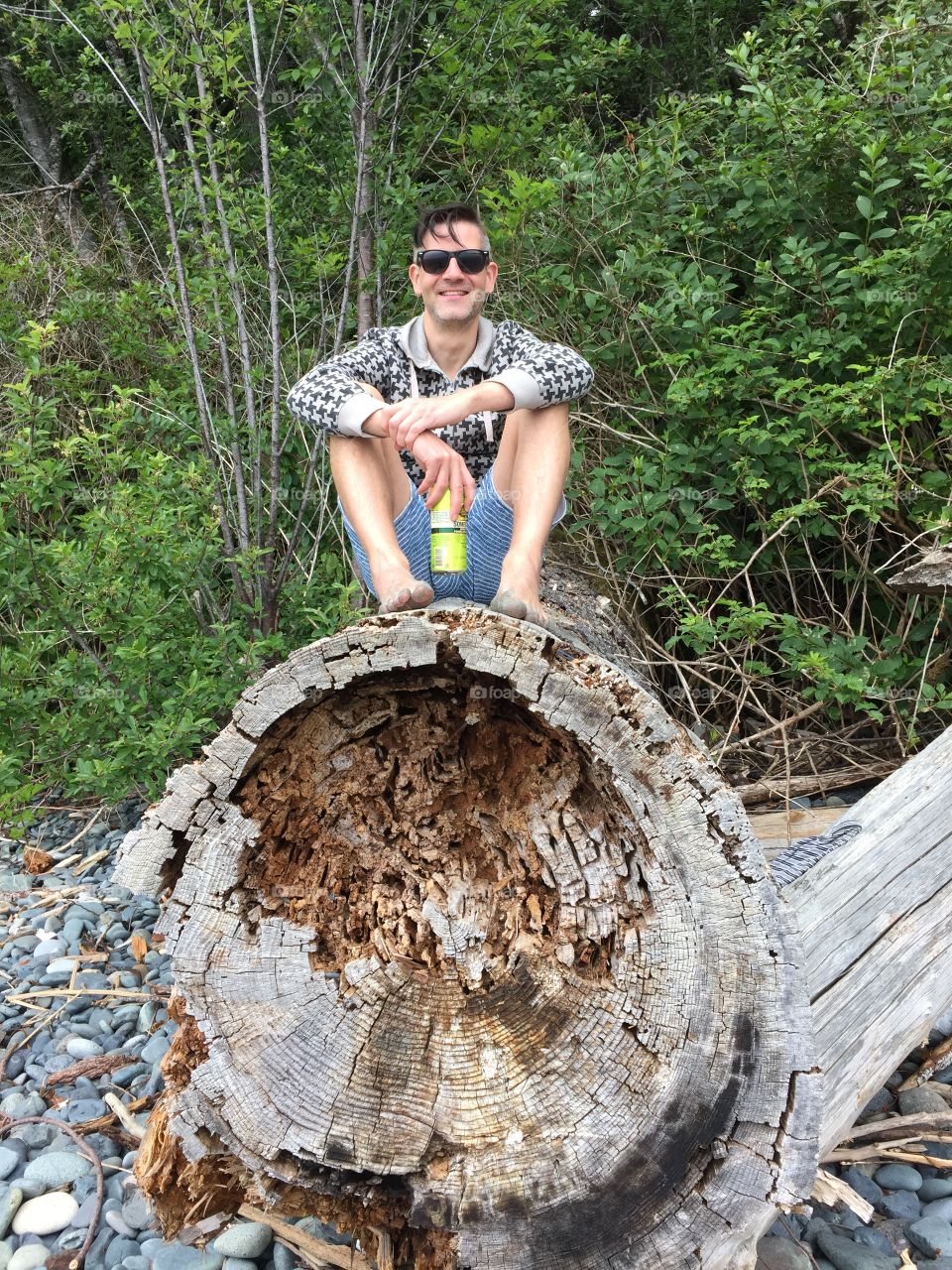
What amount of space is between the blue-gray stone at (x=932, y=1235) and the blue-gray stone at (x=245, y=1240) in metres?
1.27

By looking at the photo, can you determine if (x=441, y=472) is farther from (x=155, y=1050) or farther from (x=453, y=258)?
(x=155, y=1050)

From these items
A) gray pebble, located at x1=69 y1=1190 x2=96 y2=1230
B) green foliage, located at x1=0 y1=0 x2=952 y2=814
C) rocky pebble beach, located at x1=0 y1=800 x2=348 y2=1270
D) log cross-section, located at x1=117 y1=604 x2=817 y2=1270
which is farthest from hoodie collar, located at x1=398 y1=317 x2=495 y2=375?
gray pebble, located at x1=69 y1=1190 x2=96 y2=1230

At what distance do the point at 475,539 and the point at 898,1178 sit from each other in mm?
1834

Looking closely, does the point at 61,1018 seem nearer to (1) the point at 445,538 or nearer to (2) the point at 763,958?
(1) the point at 445,538

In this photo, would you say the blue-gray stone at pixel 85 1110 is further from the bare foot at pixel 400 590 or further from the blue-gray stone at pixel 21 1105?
the bare foot at pixel 400 590

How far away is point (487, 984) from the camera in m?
1.55

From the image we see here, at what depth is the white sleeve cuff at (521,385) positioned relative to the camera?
2.35 metres

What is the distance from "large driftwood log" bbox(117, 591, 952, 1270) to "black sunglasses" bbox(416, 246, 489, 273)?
4.97ft

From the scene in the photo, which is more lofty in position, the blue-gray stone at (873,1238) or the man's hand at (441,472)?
the man's hand at (441,472)

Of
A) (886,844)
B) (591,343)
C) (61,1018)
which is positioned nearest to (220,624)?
(61,1018)

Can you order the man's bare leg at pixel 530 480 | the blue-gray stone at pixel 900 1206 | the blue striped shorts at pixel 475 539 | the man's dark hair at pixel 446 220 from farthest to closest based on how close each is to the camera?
the man's dark hair at pixel 446 220, the blue striped shorts at pixel 475 539, the man's bare leg at pixel 530 480, the blue-gray stone at pixel 900 1206

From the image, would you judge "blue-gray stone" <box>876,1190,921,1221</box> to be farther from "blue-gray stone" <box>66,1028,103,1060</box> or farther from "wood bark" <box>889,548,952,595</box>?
"blue-gray stone" <box>66,1028,103,1060</box>

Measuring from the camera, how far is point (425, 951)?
63.1 inches

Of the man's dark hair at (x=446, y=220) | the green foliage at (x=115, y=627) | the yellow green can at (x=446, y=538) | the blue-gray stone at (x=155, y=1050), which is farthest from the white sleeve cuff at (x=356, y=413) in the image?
the blue-gray stone at (x=155, y=1050)
